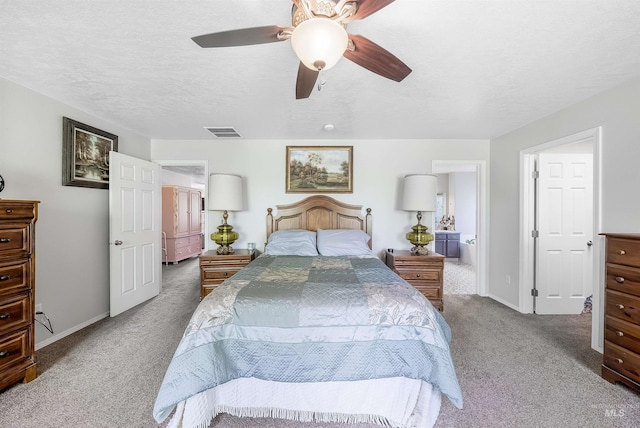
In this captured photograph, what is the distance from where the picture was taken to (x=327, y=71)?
6.59ft

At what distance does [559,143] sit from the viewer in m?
2.78

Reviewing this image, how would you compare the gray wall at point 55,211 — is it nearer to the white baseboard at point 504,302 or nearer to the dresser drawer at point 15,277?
the dresser drawer at point 15,277

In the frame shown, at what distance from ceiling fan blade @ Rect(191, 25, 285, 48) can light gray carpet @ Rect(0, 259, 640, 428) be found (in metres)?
2.13

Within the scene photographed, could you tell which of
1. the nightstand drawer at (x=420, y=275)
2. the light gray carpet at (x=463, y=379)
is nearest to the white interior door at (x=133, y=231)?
the light gray carpet at (x=463, y=379)

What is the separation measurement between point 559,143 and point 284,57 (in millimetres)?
3016

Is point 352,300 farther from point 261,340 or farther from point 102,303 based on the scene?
point 102,303

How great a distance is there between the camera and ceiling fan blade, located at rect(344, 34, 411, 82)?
1317mm

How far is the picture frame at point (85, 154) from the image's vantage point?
8.66 feet

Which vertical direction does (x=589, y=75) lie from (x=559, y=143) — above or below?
above

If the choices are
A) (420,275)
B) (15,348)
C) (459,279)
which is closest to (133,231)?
(15,348)

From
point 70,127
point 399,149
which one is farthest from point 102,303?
point 399,149

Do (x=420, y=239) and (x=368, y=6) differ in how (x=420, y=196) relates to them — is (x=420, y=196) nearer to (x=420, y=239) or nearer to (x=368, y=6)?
(x=420, y=239)

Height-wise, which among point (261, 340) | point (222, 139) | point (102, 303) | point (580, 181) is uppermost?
point (222, 139)

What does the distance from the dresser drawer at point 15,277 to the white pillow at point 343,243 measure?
253 centimetres
